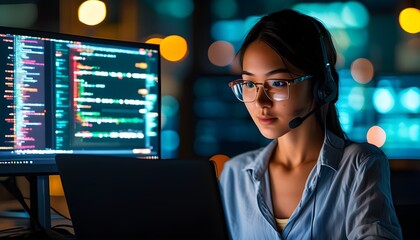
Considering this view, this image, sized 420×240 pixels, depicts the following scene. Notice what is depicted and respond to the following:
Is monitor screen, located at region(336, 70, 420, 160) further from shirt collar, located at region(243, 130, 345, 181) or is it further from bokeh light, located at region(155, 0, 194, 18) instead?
shirt collar, located at region(243, 130, 345, 181)

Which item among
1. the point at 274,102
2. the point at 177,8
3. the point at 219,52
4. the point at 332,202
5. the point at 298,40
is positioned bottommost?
the point at 332,202

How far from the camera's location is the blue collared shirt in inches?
47.4

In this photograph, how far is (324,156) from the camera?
134 cm

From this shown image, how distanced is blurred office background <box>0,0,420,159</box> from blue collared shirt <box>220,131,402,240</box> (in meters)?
2.82

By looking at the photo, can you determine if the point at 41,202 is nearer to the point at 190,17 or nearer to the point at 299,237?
the point at 299,237

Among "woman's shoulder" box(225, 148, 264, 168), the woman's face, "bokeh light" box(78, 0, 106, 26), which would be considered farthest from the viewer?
"bokeh light" box(78, 0, 106, 26)

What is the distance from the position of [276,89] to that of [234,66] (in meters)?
2.85

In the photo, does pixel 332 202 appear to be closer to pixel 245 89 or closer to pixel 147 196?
pixel 245 89

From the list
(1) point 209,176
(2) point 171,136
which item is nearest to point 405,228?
(1) point 209,176

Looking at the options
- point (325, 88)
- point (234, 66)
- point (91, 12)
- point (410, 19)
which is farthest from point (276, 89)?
point (410, 19)

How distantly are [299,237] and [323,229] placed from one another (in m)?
0.05

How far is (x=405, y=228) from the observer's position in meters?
1.40

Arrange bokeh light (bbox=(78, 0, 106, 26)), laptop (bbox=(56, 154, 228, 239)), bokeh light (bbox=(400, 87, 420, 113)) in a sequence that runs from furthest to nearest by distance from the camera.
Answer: bokeh light (bbox=(400, 87, 420, 113)) < bokeh light (bbox=(78, 0, 106, 26)) < laptop (bbox=(56, 154, 228, 239))

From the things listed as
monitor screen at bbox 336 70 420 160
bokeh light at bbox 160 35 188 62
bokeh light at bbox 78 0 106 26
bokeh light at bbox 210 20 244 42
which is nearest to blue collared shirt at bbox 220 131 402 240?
bokeh light at bbox 78 0 106 26
